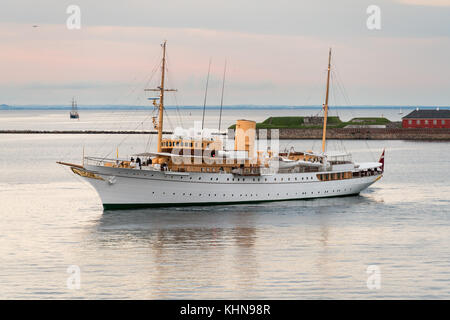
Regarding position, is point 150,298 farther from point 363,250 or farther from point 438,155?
point 438,155

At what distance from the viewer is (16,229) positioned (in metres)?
37.7

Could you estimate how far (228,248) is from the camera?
3256 centimetres

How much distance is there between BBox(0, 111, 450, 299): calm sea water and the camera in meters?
25.7

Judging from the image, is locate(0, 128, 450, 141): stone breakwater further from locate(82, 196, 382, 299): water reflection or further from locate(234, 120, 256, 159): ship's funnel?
locate(82, 196, 382, 299): water reflection

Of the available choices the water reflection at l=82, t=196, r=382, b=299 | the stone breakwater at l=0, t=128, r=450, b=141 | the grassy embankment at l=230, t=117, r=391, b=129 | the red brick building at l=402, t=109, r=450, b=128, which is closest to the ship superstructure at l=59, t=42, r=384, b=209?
the water reflection at l=82, t=196, r=382, b=299

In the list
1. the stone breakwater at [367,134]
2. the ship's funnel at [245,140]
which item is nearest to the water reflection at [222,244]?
the ship's funnel at [245,140]

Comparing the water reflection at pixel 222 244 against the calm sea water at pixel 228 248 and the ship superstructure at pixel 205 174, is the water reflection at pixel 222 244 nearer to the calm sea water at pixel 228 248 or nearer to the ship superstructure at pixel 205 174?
the calm sea water at pixel 228 248

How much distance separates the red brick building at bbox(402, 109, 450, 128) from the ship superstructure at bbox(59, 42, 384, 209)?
9500 centimetres

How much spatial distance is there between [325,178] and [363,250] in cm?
1827

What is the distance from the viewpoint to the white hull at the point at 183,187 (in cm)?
4312

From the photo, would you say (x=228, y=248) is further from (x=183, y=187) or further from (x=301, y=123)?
(x=301, y=123)

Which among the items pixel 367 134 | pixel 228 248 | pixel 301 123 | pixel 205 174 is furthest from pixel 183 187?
pixel 301 123

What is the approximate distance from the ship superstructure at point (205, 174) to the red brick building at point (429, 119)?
95000mm

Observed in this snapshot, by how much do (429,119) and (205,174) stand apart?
106 metres
